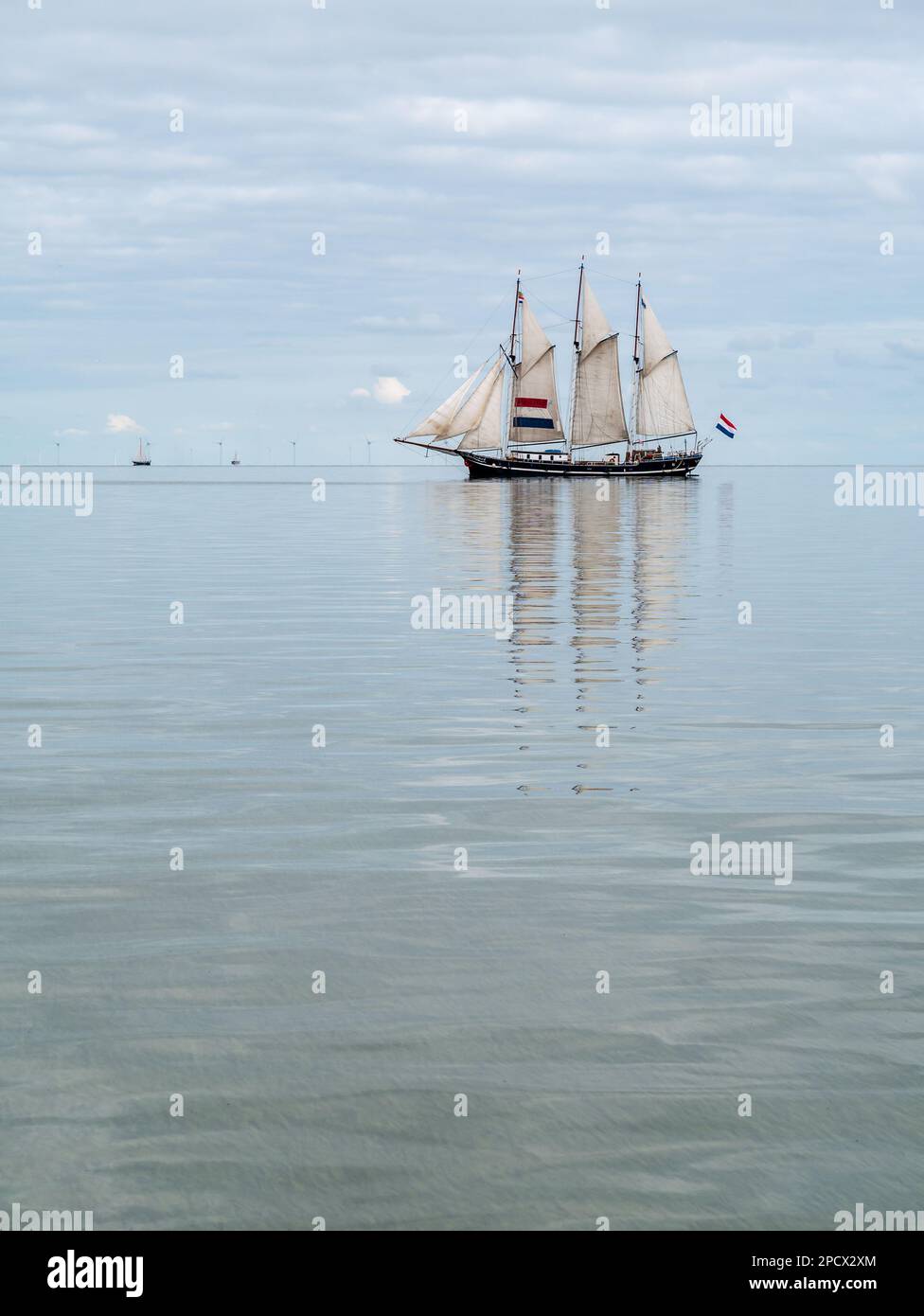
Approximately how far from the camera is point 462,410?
196000mm

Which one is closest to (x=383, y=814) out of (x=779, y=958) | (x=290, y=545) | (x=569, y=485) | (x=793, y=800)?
(x=793, y=800)

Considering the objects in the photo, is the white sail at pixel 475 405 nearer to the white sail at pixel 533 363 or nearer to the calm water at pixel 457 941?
the white sail at pixel 533 363

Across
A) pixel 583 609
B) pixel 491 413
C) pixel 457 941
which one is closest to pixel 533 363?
pixel 491 413

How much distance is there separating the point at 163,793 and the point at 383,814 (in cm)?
291

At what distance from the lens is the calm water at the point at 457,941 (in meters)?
8.72

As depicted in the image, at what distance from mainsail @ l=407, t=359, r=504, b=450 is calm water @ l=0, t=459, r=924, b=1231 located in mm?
166312

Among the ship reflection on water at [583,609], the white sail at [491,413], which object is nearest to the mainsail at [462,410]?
the white sail at [491,413]

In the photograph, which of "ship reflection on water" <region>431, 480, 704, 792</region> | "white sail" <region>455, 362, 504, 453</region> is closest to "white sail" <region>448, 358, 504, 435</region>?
"white sail" <region>455, 362, 504, 453</region>

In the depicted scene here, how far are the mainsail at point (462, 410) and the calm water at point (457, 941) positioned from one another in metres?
166

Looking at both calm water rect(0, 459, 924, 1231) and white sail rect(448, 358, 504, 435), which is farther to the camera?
white sail rect(448, 358, 504, 435)

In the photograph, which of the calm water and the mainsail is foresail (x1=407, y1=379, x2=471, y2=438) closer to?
the mainsail

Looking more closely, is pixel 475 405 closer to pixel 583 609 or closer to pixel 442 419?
pixel 442 419

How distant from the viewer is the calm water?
28.6 feet
